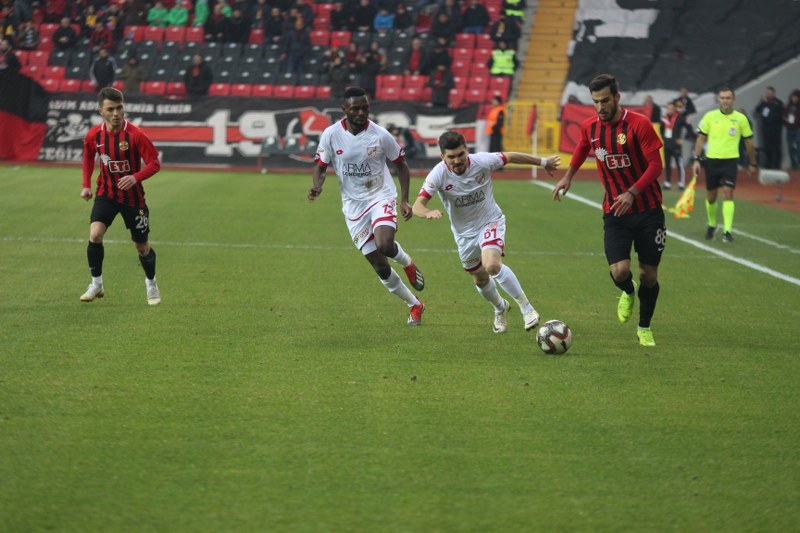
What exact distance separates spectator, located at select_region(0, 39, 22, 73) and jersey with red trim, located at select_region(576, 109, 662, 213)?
23456 millimetres

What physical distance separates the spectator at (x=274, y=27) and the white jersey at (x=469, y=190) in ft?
83.4

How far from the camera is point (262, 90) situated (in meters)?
32.5

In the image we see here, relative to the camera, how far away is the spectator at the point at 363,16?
34750mm

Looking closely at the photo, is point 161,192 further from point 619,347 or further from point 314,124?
point 619,347

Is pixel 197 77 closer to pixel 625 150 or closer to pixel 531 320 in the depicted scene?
pixel 531 320

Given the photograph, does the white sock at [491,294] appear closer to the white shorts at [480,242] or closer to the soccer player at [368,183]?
the white shorts at [480,242]

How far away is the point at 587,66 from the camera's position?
3494 centimetres

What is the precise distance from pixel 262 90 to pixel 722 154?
18433 millimetres

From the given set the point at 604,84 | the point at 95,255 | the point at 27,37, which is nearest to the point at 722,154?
the point at 604,84

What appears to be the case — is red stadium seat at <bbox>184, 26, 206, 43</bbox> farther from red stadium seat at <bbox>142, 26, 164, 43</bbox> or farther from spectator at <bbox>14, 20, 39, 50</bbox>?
spectator at <bbox>14, 20, 39, 50</bbox>

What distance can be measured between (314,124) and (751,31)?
16.3 meters

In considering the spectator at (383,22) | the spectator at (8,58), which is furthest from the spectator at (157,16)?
the spectator at (383,22)

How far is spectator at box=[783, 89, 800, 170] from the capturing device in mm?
30656

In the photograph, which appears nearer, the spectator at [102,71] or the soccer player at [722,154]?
the soccer player at [722,154]
